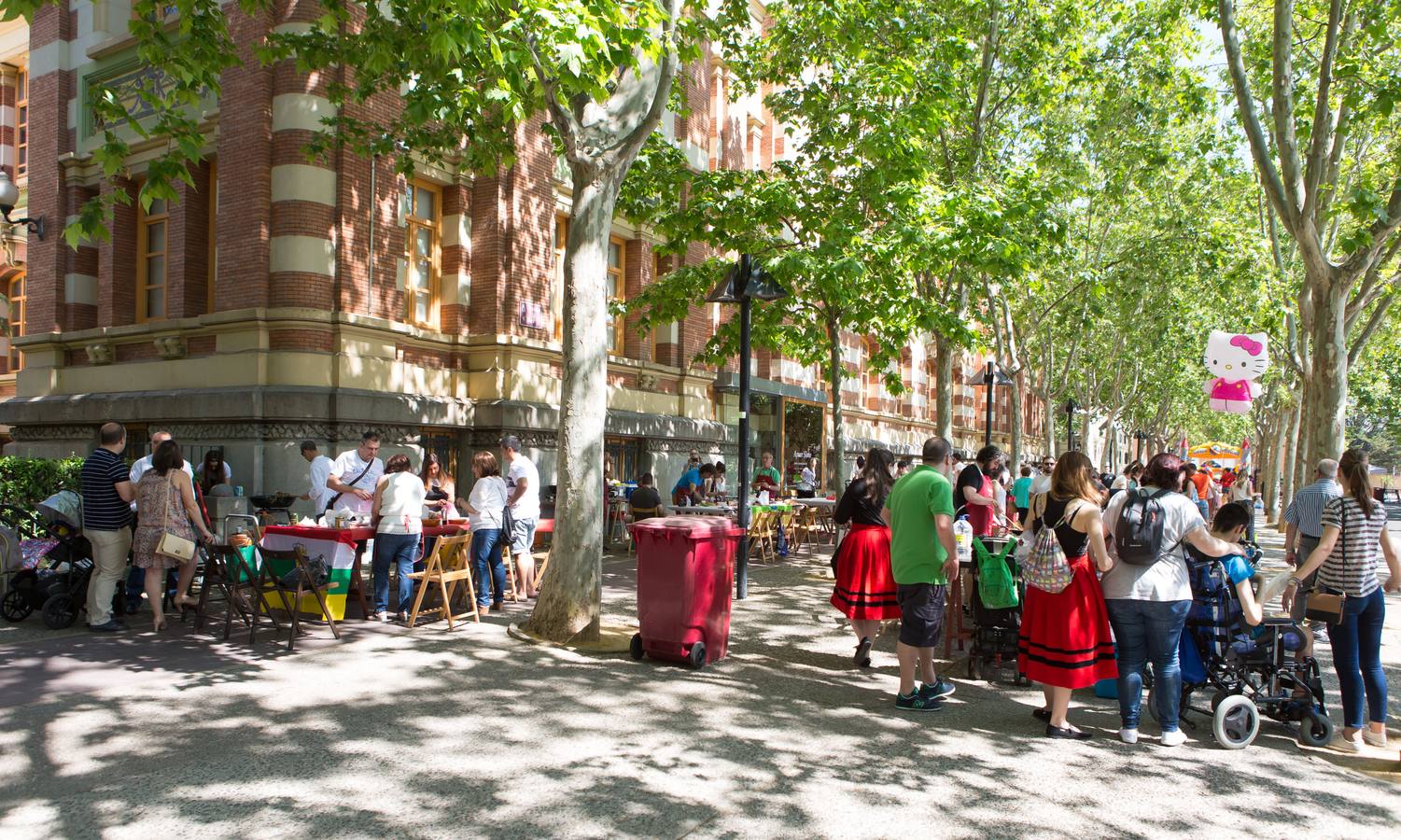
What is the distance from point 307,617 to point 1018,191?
35.0ft

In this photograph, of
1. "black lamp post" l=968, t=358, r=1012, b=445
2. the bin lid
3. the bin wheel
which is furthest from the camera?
"black lamp post" l=968, t=358, r=1012, b=445

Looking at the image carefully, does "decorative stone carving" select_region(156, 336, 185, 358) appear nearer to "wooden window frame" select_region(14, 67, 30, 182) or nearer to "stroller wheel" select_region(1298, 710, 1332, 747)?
"wooden window frame" select_region(14, 67, 30, 182)

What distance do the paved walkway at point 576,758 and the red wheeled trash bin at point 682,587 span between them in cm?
19

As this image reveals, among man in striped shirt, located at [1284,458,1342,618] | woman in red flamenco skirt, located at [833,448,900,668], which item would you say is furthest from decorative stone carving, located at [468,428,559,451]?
man in striped shirt, located at [1284,458,1342,618]

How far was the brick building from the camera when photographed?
13.3 meters

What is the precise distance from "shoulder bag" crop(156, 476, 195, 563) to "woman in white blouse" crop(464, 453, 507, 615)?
8.41 ft

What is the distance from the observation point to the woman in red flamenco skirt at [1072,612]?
5.88 m

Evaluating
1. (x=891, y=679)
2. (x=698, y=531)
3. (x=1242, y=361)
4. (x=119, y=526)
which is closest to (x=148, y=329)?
(x=119, y=526)

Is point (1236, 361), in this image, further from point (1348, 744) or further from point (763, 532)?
point (763, 532)

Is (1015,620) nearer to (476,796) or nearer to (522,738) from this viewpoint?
(522,738)

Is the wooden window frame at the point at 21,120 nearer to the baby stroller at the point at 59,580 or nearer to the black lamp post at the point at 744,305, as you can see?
the baby stroller at the point at 59,580

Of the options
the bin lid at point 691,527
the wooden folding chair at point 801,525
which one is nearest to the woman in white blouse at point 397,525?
the bin lid at point 691,527

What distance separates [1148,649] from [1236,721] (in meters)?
0.74

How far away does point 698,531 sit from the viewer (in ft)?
24.8
